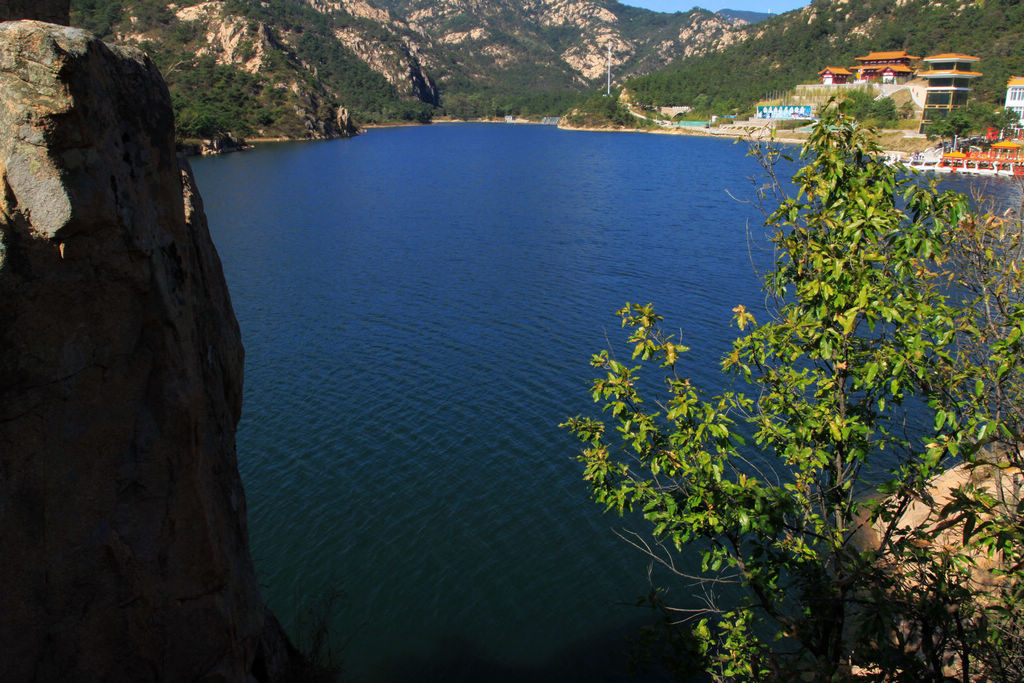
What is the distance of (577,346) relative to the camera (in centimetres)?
2497

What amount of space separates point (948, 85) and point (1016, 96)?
55.7 feet

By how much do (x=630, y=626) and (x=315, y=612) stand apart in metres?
5.67

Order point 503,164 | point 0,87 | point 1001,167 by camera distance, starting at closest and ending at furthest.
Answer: point 0,87 < point 1001,167 < point 503,164

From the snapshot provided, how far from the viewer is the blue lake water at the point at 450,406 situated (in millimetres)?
13156

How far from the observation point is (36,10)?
6730 mm

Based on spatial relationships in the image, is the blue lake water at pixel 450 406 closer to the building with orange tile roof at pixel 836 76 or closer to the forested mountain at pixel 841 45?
the forested mountain at pixel 841 45

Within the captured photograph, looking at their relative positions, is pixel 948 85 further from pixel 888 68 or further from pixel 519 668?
pixel 519 668

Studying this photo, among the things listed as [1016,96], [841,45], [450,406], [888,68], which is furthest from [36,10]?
[841,45]

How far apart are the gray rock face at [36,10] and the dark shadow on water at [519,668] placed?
10153mm

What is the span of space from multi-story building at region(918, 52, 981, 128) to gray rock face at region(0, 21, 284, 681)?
4210 inches

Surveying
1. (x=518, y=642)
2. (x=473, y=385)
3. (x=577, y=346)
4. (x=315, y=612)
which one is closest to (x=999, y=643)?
(x=518, y=642)

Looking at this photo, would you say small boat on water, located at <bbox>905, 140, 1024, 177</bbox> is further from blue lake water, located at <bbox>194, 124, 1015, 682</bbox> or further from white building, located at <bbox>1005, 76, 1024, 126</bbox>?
blue lake water, located at <bbox>194, 124, 1015, 682</bbox>

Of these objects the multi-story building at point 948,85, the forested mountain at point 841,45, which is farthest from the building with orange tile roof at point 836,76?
the multi-story building at point 948,85

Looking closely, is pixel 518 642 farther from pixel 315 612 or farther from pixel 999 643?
pixel 999 643
